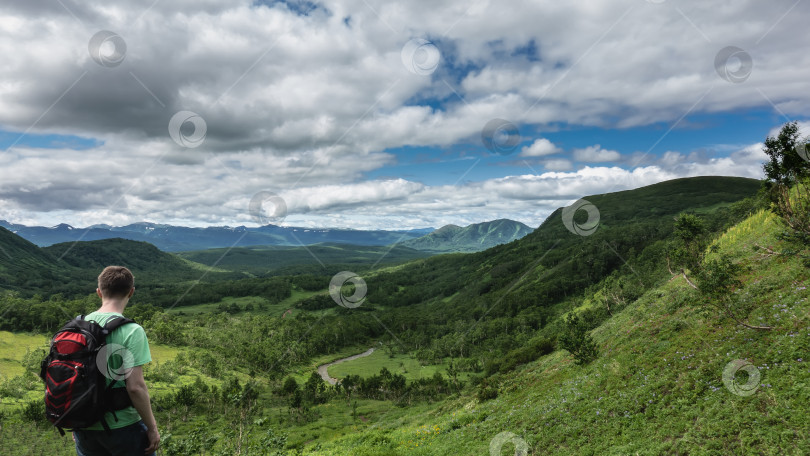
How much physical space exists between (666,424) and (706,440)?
76.2 inches

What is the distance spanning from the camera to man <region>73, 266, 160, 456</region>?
19.9 ft

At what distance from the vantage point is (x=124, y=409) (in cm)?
623

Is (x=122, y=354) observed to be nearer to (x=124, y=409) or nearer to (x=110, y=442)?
(x=124, y=409)

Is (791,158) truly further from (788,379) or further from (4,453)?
(4,453)

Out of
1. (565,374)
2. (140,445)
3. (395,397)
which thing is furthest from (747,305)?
(395,397)

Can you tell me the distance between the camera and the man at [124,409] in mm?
6062

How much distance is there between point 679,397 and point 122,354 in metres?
20.9

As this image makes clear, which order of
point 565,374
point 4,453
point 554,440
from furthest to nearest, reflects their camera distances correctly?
point 4,453, point 565,374, point 554,440

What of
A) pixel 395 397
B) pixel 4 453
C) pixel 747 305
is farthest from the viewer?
pixel 395 397

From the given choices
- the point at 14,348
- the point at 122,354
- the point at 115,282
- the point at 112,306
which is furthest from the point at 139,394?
the point at 14,348

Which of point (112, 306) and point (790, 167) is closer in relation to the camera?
point (112, 306)

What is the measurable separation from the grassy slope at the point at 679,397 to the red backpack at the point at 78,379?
57.4ft

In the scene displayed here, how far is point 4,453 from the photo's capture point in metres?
57.3

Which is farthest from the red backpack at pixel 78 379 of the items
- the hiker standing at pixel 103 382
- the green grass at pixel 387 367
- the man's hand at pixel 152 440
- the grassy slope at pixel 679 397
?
the green grass at pixel 387 367
